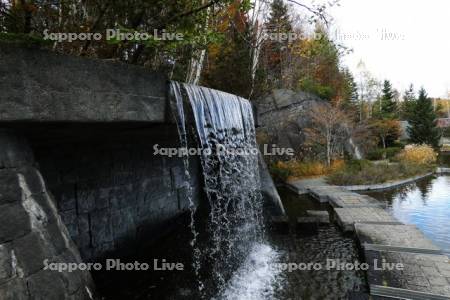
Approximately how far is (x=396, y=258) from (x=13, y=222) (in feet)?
17.1

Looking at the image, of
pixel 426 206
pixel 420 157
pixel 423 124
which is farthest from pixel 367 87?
pixel 426 206

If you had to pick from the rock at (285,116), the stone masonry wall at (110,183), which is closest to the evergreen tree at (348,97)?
the rock at (285,116)

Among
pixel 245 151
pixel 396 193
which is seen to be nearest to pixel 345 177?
pixel 396 193

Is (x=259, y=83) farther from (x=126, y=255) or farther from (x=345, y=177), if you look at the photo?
(x=126, y=255)

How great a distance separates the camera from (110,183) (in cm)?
560

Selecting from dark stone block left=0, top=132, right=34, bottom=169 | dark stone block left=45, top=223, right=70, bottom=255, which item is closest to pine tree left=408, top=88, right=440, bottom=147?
dark stone block left=45, top=223, right=70, bottom=255

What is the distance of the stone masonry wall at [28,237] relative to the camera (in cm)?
224

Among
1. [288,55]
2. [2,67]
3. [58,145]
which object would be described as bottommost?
[58,145]

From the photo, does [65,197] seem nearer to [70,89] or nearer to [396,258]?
[70,89]

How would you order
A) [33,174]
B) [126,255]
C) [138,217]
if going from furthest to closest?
1. [138,217]
2. [126,255]
3. [33,174]

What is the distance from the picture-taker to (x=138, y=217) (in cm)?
635

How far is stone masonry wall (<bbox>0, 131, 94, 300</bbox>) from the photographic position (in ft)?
7.34

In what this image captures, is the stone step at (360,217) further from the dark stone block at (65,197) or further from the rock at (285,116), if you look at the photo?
the rock at (285,116)

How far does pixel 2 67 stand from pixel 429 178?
59.1 feet
